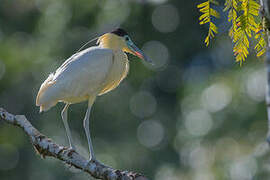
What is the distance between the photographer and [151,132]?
18.9 metres

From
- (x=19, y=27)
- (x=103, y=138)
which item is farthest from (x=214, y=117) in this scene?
(x=19, y=27)

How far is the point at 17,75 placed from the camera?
58.9 ft

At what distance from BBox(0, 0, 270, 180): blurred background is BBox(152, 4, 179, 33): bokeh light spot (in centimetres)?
3

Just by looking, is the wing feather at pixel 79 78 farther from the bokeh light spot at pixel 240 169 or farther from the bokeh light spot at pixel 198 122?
the bokeh light spot at pixel 198 122

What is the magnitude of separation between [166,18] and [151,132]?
3839 millimetres

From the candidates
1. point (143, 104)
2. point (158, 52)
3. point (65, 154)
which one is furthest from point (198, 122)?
point (65, 154)

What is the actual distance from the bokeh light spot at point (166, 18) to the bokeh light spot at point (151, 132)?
125 inches

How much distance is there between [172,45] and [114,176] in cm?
1548

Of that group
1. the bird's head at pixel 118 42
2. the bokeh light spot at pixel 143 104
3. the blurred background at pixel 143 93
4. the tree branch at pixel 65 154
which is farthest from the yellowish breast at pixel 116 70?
the bokeh light spot at pixel 143 104

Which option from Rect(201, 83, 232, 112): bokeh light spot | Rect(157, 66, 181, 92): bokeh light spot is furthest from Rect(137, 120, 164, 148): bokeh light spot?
Rect(201, 83, 232, 112): bokeh light spot

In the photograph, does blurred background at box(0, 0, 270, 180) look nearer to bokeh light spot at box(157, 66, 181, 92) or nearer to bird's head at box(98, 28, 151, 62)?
bokeh light spot at box(157, 66, 181, 92)

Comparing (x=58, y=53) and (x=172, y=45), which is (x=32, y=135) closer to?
(x=58, y=53)

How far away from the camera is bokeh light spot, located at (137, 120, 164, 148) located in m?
18.3

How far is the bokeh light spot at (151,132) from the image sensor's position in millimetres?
18328
